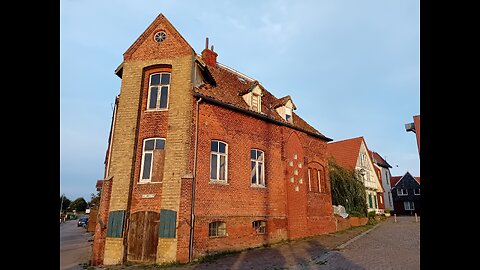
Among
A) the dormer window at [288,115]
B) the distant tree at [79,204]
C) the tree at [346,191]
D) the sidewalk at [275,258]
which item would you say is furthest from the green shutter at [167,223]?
the distant tree at [79,204]

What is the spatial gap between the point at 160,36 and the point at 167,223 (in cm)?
951

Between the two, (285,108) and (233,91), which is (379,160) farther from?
(233,91)

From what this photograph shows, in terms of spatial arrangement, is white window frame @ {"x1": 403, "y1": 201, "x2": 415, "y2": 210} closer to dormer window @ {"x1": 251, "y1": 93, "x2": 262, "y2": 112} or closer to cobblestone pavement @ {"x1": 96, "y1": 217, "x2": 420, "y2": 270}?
cobblestone pavement @ {"x1": 96, "y1": 217, "x2": 420, "y2": 270}

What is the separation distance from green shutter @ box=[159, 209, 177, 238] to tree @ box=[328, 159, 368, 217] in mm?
16133

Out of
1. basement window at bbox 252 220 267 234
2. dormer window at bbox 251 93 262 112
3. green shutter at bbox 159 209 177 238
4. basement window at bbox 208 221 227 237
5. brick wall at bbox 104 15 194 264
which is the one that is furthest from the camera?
dormer window at bbox 251 93 262 112

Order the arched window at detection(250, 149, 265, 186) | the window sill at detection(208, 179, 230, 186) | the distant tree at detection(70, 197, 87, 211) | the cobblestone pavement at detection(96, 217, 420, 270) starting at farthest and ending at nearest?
the distant tree at detection(70, 197, 87, 211), the arched window at detection(250, 149, 265, 186), the window sill at detection(208, 179, 230, 186), the cobblestone pavement at detection(96, 217, 420, 270)

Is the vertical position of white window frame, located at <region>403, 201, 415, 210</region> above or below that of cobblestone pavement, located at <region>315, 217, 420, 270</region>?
above

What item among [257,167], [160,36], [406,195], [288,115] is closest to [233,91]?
[288,115]

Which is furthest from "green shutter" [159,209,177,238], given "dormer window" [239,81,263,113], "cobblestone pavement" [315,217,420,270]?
"dormer window" [239,81,263,113]

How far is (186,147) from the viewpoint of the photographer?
13.0 m

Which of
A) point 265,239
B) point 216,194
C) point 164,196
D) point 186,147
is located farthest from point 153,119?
point 265,239

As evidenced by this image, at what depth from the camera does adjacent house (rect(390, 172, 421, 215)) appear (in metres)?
48.1

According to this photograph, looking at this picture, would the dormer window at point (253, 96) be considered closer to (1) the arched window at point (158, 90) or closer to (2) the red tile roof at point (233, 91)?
(2) the red tile roof at point (233, 91)
